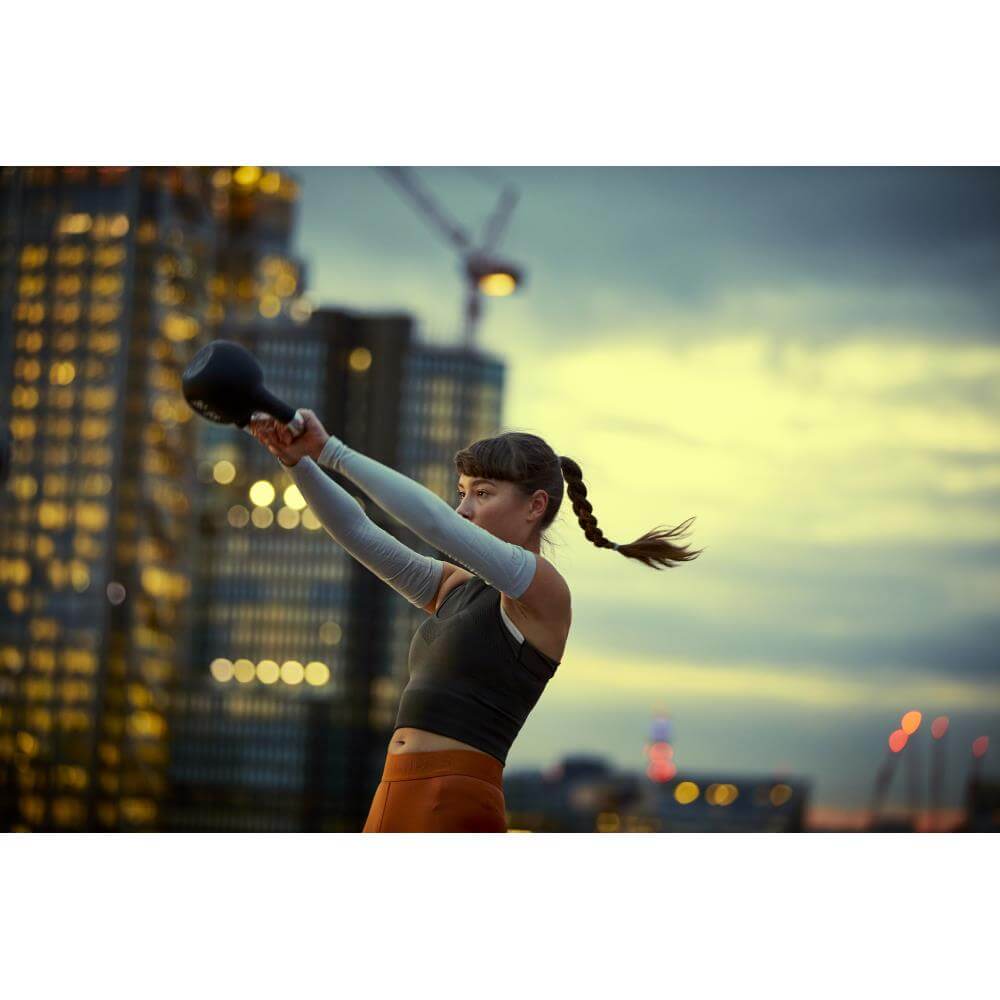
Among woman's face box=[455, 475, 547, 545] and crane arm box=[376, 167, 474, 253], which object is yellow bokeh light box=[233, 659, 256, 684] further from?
woman's face box=[455, 475, 547, 545]

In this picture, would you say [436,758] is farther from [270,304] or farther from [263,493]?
[270,304]

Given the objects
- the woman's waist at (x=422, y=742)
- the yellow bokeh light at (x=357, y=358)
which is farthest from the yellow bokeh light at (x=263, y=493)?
the woman's waist at (x=422, y=742)

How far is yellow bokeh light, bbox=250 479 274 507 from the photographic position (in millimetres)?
80938

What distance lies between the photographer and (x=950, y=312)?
76562 mm

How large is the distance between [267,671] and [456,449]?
53.6ft

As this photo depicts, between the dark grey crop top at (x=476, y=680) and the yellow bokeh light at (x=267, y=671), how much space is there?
3096 inches

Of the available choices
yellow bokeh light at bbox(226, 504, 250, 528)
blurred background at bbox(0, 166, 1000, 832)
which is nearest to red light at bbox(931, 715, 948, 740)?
blurred background at bbox(0, 166, 1000, 832)

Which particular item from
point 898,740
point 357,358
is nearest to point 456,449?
point 357,358

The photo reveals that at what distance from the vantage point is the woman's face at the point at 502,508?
2.58 metres

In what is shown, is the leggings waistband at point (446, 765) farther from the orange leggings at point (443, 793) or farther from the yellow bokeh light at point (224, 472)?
the yellow bokeh light at point (224, 472)

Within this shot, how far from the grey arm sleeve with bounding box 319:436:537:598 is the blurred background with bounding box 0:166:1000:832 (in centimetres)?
6788

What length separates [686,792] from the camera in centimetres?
9462

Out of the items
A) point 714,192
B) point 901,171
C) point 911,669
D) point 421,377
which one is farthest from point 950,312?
point 421,377

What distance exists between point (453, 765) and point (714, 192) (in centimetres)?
7803
